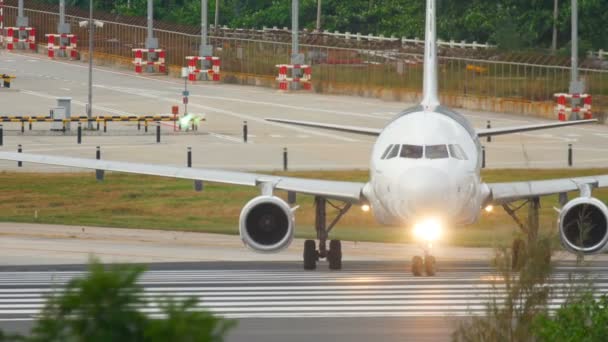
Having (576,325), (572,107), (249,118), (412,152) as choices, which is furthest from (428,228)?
(249,118)

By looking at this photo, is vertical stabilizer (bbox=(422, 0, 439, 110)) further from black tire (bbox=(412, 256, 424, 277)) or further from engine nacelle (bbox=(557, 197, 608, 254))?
engine nacelle (bbox=(557, 197, 608, 254))

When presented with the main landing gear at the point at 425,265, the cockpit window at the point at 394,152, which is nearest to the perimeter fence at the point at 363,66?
the main landing gear at the point at 425,265

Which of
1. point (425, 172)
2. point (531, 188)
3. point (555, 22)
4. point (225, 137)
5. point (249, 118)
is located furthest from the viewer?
point (555, 22)

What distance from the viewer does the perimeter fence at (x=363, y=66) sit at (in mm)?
81625

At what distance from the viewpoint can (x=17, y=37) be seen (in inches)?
4852

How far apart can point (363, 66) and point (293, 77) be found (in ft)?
14.4

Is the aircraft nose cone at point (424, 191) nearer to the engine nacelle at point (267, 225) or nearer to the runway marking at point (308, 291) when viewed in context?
the runway marking at point (308, 291)

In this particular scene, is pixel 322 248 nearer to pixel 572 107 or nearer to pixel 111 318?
pixel 111 318

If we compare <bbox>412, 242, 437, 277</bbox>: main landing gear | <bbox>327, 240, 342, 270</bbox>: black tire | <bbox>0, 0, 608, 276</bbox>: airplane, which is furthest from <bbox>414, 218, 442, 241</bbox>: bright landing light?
<bbox>327, 240, 342, 270</bbox>: black tire

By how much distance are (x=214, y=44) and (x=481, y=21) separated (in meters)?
21.7

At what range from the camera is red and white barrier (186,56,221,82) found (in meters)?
99.9

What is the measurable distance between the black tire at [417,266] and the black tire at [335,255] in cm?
217

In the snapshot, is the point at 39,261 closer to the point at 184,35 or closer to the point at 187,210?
the point at 187,210

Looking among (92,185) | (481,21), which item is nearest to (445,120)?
(92,185)
